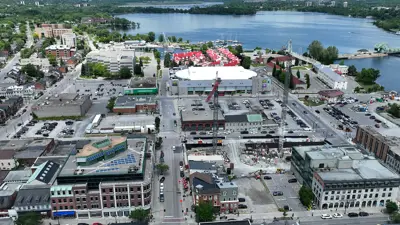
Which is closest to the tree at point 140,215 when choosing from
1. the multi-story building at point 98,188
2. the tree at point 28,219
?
the multi-story building at point 98,188

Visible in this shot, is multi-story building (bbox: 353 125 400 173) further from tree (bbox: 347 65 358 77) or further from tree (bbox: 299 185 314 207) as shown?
tree (bbox: 347 65 358 77)

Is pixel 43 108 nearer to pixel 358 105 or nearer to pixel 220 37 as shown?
pixel 358 105

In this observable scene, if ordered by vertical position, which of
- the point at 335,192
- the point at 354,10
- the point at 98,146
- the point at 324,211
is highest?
the point at 354,10

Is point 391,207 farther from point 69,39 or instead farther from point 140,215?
point 69,39

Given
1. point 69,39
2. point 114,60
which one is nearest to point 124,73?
point 114,60

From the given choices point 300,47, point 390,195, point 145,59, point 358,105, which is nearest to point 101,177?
point 390,195

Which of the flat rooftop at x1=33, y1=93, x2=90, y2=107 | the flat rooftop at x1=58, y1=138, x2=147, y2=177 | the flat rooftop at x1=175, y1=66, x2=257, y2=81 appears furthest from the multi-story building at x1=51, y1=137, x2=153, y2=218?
the flat rooftop at x1=175, y1=66, x2=257, y2=81
